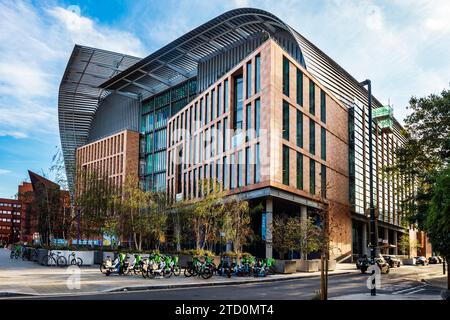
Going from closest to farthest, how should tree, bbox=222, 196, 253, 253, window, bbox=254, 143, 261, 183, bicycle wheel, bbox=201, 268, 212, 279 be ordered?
bicycle wheel, bbox=201, 268, 212, 279
tree, bbox=222, 196, 253, 253
window, bbox=254, 143, 261, 183

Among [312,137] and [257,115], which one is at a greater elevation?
[257,115]

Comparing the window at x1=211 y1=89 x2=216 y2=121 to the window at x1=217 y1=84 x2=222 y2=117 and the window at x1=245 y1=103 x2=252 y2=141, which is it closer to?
the window at x1=217 y1=84 x2=222 y2=117

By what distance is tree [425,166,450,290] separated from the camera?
11.8 metres

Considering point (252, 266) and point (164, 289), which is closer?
point (164, 289)

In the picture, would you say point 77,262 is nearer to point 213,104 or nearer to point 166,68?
point 213,104

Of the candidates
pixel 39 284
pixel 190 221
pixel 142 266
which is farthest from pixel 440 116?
pixel 39 284

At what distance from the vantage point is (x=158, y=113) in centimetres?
9038

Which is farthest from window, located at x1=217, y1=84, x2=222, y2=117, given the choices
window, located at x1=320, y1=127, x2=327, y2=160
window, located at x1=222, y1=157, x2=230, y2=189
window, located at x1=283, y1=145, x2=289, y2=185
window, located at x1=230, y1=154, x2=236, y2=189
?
window, located at x1=320, y1=127, x2=327, y2=160

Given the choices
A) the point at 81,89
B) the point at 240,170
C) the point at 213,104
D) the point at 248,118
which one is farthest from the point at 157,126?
the point at 240,170

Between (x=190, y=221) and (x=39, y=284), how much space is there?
872 inches

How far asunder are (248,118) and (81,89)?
56013 mm

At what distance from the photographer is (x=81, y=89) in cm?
9581

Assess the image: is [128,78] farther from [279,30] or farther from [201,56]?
[279,30]

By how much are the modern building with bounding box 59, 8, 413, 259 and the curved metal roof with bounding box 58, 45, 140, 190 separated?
0.24m
